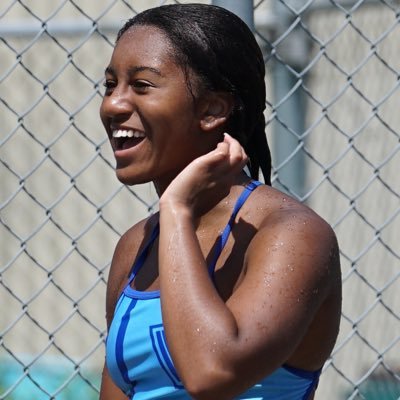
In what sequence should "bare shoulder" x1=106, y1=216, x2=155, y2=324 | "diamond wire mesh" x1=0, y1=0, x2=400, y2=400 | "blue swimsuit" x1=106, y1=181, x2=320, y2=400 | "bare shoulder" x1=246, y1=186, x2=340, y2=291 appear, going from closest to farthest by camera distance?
"bare shoulder" x1=246, y1=186, x2=340, y2=291
"blue swimsuit" x1=106, y1=181, x2=320, y2=400
"bare shoulder" x1=106, y1=216, x2=155, y2=324
"diamond wire mesh" x1=0, y1=0, x2=400, y2=400

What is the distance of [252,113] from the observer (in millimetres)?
2367

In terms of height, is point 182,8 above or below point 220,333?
above

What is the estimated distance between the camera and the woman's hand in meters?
2.07

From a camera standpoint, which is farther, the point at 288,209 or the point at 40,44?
the point at 40,44

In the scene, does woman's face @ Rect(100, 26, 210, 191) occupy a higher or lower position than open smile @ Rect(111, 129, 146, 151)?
higher

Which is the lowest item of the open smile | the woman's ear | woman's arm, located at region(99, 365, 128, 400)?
woman's arm, located at region(99, 365, 128, 400)

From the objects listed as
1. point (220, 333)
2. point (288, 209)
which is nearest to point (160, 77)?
point (288, 209)

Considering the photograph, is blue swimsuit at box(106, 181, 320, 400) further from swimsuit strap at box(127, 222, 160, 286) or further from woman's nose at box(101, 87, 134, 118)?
woman's nose at box(101, 87, 134, 118)

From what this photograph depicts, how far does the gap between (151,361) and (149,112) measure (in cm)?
53

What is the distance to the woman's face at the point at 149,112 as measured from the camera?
222 cm

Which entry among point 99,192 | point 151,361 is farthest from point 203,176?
point 99,192

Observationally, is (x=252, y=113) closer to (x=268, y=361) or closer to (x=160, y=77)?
(x=160, y=77)

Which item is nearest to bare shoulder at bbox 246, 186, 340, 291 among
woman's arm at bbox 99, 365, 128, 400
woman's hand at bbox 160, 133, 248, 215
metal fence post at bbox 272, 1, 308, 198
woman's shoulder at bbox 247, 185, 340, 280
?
woman's shoulder at bbox 247, 185, 340, 280

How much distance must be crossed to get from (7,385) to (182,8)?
2587 millimetres
